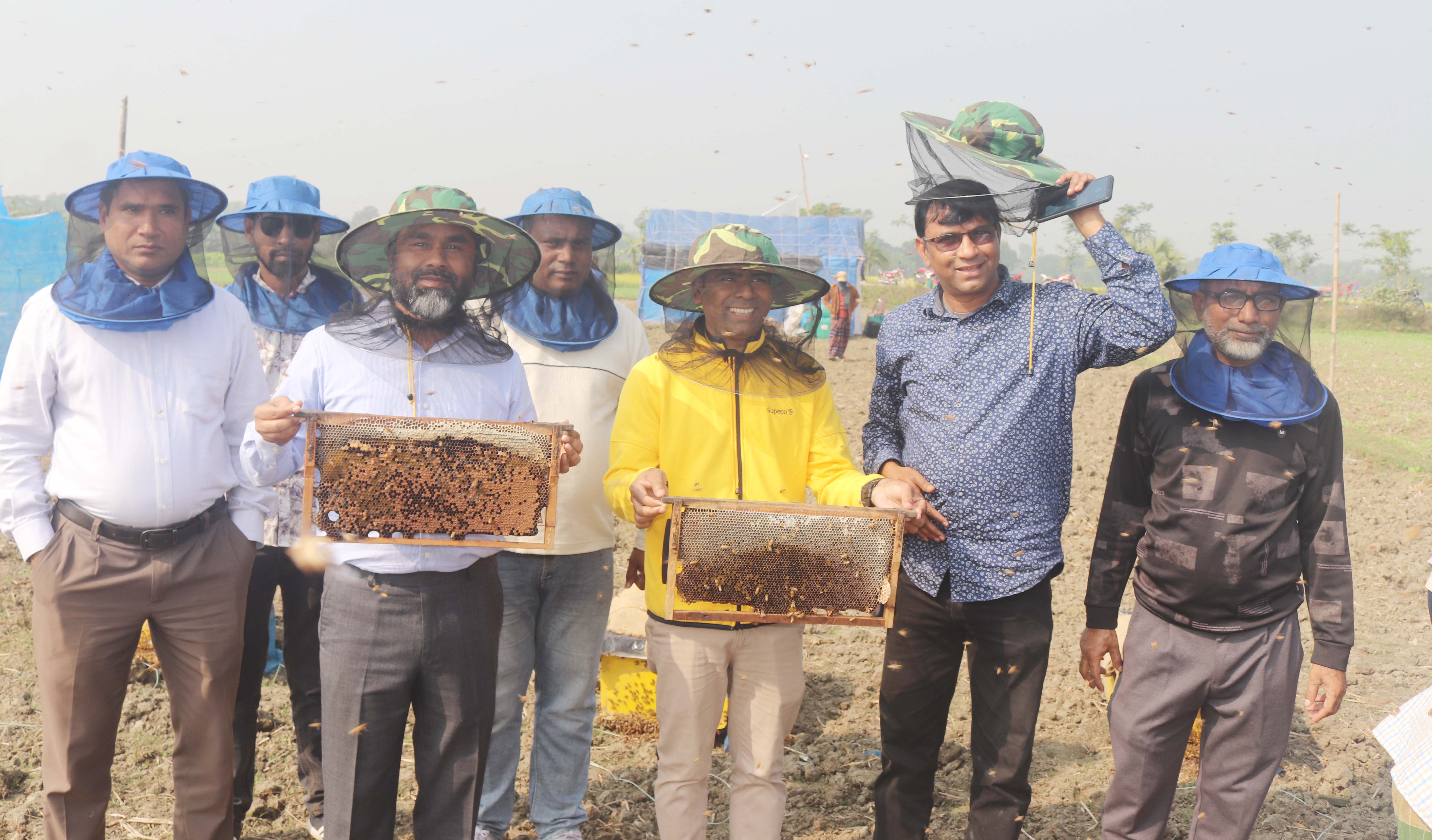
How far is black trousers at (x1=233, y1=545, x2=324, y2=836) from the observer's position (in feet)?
13.7

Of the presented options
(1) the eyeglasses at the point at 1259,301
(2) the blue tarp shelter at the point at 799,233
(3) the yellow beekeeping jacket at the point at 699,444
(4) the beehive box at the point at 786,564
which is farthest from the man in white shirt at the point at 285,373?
(2) the blue tarp shelter at the point at 799,233

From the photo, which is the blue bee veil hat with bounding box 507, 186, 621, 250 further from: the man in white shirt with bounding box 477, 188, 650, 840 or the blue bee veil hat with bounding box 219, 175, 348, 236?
the blue bee veil hat with bounding box 219, 175, 348, 236

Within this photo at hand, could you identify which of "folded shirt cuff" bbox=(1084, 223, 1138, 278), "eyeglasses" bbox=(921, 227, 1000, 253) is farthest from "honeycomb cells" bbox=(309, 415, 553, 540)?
"folded shirt cuff" bbox=(1084, 223, 1138, 278)

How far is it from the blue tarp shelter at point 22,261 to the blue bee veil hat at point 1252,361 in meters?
12.6

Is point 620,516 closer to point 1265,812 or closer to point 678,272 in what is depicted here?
point 678,272

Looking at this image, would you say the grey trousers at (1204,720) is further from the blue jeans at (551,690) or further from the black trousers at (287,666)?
the black trousers at (287,666)

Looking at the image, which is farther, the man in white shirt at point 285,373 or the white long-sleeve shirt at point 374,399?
the man in white shirt at point 285,373

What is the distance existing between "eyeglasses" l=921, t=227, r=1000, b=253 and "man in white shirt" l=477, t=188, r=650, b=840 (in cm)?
154

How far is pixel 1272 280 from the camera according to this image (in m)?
3.34

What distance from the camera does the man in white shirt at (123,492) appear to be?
11.0 ft

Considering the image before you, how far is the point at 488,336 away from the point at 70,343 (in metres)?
1.51

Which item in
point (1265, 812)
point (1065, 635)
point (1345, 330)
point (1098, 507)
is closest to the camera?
point (1265, 812)

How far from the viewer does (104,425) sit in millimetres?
3387

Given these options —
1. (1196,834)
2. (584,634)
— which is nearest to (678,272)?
(584,634)
